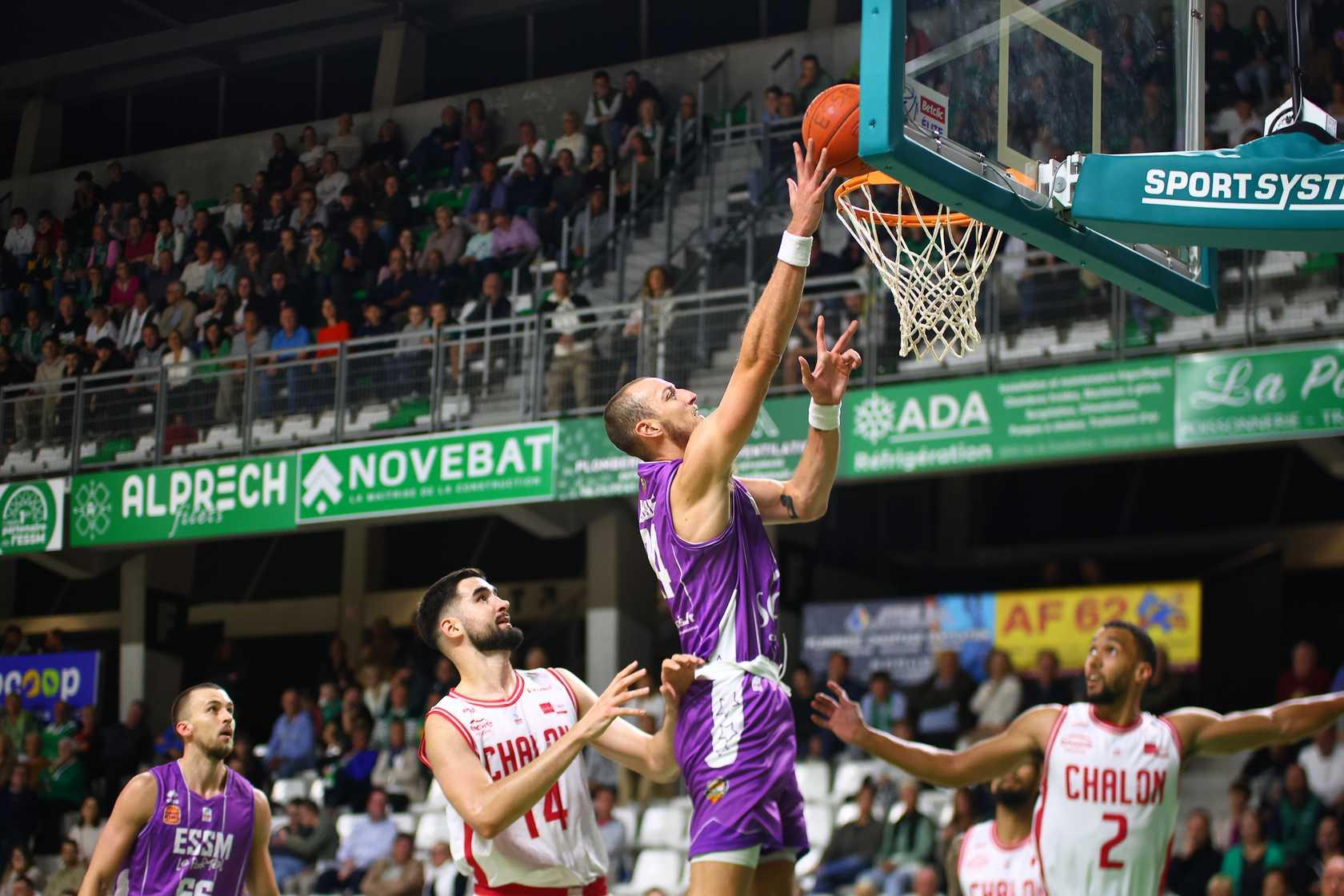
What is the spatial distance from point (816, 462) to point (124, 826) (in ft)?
11.7

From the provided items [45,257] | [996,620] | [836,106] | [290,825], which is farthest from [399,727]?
[836,106]

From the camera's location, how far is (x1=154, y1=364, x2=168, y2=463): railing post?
59.7 ft

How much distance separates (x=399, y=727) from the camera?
17047mm

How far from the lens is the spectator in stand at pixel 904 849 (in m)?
13.3

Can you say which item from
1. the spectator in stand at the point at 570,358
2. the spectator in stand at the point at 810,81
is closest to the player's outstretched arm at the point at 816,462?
the spectator in stand at the point at 570,358

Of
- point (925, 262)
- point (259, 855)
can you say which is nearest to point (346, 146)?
point (259, 855)

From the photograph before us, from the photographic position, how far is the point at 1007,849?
8945 mm

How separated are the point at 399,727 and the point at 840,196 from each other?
1142 centimetres

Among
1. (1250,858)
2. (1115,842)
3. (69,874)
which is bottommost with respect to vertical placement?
(69,874)

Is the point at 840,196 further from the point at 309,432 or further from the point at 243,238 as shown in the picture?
the point at 243,238

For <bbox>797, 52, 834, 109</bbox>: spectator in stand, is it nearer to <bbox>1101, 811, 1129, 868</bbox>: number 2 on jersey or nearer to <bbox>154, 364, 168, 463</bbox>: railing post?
<bbox>154, 364, 168, 463</bbox>: railing post

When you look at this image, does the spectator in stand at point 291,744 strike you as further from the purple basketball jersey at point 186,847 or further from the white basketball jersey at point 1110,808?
the white basketball jersey at point 1110,808

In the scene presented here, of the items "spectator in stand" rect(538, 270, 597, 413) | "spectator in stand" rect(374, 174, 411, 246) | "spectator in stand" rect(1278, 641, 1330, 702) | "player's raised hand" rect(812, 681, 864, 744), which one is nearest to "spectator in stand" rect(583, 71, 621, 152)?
"spectator in stand" rect(374, 174, 411, 246)

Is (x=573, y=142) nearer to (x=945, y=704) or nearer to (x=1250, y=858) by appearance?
(x=945, y=704)
